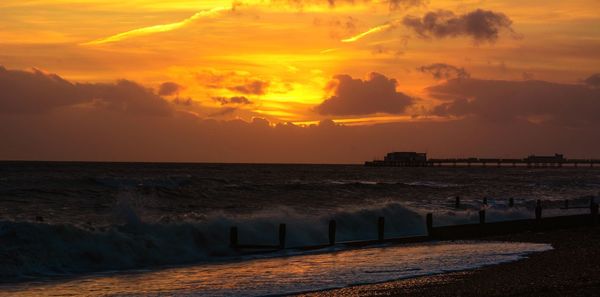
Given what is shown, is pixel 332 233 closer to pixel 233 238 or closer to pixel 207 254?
pixel 233 238

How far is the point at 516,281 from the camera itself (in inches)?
736

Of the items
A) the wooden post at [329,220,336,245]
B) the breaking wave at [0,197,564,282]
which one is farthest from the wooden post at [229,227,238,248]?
the wooden post at [329,220,336,245]

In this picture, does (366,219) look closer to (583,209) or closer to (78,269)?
(78,269)

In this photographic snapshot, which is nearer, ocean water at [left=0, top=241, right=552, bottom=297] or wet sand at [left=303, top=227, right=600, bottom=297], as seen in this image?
wet sand at [left=303, top=227, right=600, bottom=297]

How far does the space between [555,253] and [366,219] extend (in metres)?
16.6

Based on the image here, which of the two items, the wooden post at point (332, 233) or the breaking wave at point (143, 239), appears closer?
the breaking wave at point (143, 239)

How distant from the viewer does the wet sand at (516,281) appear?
17.0 m

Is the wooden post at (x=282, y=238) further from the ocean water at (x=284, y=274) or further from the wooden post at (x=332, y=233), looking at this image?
the ocean water at (x=284, y=274)

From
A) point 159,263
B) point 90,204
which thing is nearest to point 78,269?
point 159,263

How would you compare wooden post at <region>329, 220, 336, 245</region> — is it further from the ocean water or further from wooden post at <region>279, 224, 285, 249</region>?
the ocean water

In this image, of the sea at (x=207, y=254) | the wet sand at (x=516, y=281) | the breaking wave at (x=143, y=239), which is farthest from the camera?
the breaking wave at (x=143, y=239)

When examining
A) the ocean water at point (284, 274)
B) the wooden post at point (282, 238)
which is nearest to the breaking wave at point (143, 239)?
the wooden post at point (282, 238)

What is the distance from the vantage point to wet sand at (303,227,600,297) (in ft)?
55.6

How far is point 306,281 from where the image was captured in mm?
20000
